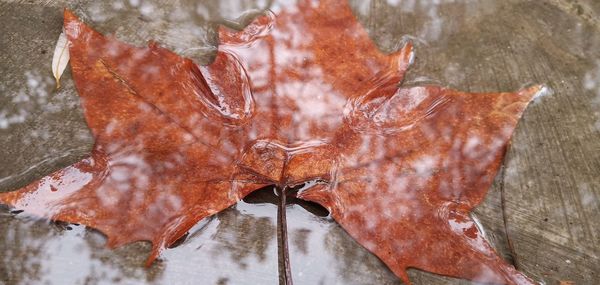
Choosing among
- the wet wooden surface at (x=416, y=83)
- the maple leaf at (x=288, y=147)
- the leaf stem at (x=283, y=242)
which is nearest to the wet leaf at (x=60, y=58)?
the wet wooden surface at (x=416, y=83)

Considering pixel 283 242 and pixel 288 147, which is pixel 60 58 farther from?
pixel 283 242

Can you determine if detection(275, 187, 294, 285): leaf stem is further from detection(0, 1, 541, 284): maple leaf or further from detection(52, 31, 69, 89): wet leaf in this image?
detection(52, 31, 69, 89): wet leaf

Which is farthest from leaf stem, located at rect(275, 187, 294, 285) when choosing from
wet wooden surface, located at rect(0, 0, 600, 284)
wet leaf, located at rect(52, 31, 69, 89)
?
wet leaf, located at rect(52, 31, 69, 89)

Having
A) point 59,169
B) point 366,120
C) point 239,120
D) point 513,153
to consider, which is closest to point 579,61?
point 513,153

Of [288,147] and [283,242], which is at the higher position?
[288,147]

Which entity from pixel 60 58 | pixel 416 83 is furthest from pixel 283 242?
pixel 60 58

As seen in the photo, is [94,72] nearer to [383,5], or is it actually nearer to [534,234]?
[383,5]
